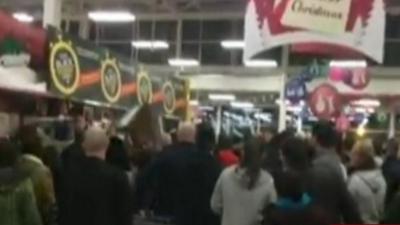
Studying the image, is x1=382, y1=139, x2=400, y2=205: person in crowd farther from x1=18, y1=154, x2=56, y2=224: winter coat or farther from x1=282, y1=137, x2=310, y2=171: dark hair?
x1=18, y1=154, x2=56, y2=224: winter coat

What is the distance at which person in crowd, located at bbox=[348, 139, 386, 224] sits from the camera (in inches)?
266

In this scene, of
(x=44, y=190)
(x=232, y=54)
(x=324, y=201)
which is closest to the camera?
(x=324, y=201)

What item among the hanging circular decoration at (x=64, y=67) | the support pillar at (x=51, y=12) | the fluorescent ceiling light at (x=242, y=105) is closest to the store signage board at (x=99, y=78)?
the hanging circular decoration at (x=64, y=67)

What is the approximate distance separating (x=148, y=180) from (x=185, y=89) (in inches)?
496

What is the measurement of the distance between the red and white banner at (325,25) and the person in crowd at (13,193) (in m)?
3.12

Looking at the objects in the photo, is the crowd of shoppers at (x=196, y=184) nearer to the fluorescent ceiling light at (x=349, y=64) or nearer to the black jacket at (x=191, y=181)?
the black jacket at (x=191, y=181)

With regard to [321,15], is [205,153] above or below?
below

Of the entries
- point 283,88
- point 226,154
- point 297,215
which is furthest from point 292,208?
point 283,88

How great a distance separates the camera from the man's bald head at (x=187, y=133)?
710 cm

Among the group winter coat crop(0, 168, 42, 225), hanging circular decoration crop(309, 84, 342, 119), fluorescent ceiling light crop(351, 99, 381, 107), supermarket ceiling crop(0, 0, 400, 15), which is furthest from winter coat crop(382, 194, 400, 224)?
fluorescent ceiling light crop(351, 99, 381, 107)

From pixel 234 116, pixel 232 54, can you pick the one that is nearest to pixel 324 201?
pixel 232 54

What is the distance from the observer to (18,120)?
10.1 metres

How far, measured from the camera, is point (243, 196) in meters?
6.18

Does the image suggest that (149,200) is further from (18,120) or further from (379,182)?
(18,120)
